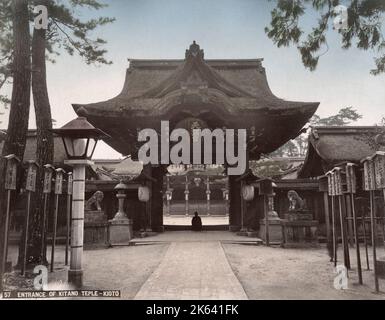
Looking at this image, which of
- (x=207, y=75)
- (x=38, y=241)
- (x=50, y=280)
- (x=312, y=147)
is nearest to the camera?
(x=50, y=280)

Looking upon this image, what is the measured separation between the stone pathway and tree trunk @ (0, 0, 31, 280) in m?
3.63

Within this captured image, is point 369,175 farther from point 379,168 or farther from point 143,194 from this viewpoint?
point 143,194

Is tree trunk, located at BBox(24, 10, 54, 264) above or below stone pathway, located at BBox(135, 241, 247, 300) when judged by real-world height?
above

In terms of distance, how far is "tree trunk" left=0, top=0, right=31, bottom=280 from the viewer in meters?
6.23

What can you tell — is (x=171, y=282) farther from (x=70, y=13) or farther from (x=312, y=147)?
(x=312, y=147)

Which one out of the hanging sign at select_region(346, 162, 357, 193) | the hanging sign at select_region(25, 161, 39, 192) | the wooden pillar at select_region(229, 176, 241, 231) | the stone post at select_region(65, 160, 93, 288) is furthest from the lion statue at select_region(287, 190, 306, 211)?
the hanging sign at select_region(25, 161, 39, 192)

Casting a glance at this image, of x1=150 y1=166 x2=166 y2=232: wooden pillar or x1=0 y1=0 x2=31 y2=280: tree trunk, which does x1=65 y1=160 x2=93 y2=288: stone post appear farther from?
x1=150 y1=166 x2=166 y2=232: wooden pillar

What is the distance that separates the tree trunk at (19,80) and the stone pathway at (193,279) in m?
3.63

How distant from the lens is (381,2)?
610 centimetres

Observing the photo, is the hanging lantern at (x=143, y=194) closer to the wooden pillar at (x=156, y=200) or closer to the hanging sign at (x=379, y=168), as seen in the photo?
the wooden pillar at (x=156, y=200)

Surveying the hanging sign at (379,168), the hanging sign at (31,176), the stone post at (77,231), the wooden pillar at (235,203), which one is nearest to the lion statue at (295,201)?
the wooden pillar at (235,203)
